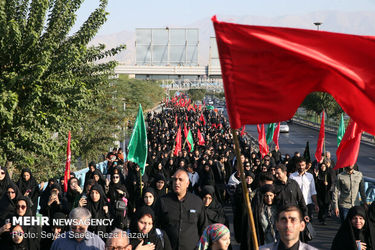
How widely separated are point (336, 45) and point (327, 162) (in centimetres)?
949

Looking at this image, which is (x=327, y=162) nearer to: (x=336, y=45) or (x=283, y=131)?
(x=336, y=45)

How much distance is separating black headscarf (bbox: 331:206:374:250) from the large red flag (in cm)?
239

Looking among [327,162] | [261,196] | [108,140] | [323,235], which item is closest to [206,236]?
[261,196]

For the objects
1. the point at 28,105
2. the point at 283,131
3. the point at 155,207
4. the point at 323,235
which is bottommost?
the point at 323,235

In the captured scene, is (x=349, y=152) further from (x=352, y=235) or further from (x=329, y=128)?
(x=329, y=128)

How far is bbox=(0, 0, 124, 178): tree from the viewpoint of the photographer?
10.1 metres

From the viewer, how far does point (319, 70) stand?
379 centimetres

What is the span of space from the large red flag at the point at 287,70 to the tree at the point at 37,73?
22.0 feet

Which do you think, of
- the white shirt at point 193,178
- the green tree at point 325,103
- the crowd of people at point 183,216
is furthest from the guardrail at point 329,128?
the crowd of people at point 183,216

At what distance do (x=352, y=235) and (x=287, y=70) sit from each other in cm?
275

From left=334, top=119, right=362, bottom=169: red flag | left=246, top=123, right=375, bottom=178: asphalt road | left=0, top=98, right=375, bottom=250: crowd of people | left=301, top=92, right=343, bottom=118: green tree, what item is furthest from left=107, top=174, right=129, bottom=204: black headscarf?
left=301, top=92, right=343, bottom=118: green tree

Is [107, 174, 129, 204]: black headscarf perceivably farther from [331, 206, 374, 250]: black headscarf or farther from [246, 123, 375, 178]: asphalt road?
[246, 123, 375, 178]: asphalt road

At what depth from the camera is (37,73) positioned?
995 centimetres

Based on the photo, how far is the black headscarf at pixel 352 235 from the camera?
19.1ft
